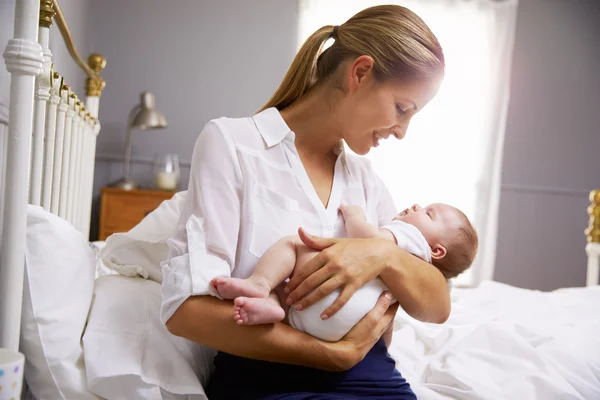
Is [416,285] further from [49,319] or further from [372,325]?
[49,319]

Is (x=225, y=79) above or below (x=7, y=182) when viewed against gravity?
above

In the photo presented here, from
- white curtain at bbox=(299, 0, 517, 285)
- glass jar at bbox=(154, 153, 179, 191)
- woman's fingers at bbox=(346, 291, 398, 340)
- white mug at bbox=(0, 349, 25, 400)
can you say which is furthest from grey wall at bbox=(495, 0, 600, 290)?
white mug at bbox=(0, 349, 25, 400)

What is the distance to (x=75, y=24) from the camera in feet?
10.6

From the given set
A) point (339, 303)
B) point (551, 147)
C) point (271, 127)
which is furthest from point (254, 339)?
point (551, 147)

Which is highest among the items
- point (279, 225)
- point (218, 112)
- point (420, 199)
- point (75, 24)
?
point (75, 24)

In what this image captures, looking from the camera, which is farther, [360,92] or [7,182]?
[360,92]

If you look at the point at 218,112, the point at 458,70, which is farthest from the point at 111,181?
the point at 458,70

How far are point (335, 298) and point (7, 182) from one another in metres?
0.57

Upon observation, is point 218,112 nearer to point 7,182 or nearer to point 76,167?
point 76,167

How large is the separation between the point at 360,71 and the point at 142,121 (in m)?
2.47

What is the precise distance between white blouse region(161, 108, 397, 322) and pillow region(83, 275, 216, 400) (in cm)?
14

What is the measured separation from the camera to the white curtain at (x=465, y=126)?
4188 millimetres

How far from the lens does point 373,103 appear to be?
4.05 ft

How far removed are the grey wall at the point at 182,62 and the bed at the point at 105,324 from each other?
2.10 m
